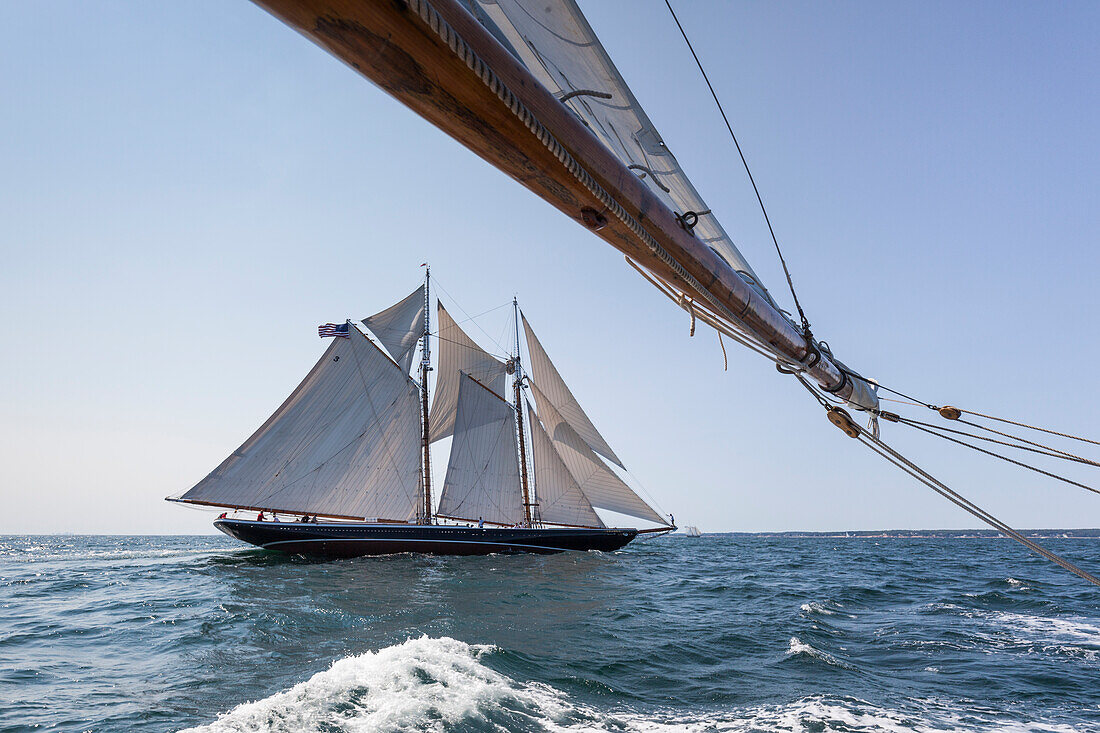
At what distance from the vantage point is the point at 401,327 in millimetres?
39938

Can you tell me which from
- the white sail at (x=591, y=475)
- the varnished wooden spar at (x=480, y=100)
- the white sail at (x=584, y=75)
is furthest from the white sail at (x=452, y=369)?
the varnished wooden spar at (x=480, y=100)

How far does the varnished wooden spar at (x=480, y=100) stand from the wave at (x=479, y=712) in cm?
598

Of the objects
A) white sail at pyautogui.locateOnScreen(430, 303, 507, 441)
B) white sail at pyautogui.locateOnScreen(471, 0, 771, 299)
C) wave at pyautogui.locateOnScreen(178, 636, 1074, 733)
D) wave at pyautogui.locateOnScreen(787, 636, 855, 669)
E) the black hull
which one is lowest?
the black hull

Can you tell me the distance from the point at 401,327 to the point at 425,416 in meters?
6.71

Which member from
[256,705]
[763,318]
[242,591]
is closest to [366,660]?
[256,705]

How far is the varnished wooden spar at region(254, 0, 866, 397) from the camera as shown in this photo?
1444 mm

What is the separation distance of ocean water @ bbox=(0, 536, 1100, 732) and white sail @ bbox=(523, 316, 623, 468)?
66.4 ft

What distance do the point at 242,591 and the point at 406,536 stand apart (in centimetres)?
1460

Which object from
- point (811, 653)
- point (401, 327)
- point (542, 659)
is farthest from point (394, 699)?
point (401, 327)

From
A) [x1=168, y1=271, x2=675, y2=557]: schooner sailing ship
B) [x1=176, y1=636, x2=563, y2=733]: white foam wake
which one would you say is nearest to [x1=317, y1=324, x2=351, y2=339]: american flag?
[x1=168, y1=271, x2=675, y2=557]: schooner sailing ship

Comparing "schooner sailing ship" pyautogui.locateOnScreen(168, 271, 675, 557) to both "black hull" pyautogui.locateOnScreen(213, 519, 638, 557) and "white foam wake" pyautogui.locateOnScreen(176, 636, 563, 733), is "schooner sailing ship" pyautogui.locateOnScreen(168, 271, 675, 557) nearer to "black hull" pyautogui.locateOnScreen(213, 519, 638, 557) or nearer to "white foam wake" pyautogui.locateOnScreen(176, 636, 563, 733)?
"black hull" pyautogui.locateOnScreen(213, 519, 638, 557)

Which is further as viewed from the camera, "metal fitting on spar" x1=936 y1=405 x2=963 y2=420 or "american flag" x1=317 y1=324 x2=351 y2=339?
"american flag" x1=317 y1=324 x2=351 y2=339

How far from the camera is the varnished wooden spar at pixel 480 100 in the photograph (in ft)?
4.74

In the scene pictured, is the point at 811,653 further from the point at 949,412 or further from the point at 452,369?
the point at 452,369
